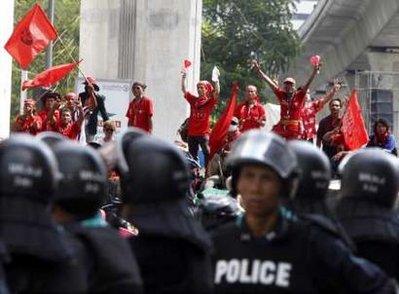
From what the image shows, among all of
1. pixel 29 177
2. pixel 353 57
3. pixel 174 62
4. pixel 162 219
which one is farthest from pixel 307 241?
pixel 353 57

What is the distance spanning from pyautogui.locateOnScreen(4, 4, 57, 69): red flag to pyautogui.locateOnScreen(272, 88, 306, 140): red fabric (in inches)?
196

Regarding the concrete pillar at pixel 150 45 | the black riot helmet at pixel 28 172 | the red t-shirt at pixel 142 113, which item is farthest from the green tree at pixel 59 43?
the black riot helmet at pixel 28 172

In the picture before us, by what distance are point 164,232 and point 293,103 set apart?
15.8m

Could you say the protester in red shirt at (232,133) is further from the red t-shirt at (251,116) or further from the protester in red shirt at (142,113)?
the protester in red shirt at (142,113)

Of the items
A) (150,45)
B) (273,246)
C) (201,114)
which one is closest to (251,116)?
(201,114)

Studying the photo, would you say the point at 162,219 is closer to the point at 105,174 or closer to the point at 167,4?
the point at 105,174

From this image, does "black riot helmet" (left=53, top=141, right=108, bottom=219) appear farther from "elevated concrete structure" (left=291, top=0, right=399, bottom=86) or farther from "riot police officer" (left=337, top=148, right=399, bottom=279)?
"elevated concrete structure" (left=291, top=0, right=399, bottom=86)

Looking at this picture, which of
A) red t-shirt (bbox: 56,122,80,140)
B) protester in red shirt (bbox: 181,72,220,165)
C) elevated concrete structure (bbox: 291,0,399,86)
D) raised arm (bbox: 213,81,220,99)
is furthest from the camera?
elevated concrete structure (bbox: 291,0,399,86)

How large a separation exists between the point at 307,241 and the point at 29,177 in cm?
135

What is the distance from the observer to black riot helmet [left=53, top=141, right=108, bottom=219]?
696cm

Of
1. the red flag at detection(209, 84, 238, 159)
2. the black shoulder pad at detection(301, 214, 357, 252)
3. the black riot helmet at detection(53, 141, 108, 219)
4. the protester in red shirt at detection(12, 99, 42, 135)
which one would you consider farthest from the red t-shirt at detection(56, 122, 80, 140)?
the black riot helmet at detection(53, 141, 108, 219)

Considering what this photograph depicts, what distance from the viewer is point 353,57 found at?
6019cm

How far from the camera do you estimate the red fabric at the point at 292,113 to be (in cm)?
2291

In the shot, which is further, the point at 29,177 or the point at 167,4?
the point at 167,4
